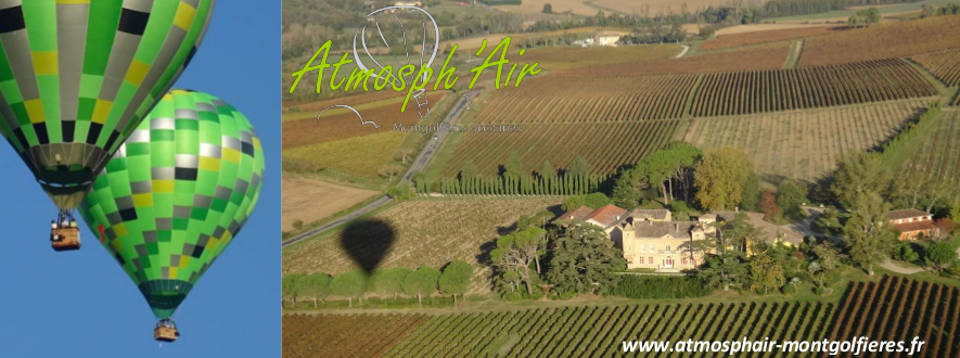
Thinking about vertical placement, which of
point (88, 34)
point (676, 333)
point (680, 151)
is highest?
point (88, 34)

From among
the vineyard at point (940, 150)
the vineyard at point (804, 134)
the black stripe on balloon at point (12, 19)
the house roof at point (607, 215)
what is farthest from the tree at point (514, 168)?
the black stripe on balloon at point (12, 19)

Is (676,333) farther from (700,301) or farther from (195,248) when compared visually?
(195,248)

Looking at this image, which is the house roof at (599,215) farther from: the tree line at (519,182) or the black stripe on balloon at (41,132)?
the black stripe on balloon at (41,132)

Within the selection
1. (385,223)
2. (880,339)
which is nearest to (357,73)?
(385,223)

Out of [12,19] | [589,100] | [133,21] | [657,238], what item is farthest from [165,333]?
[589,100]

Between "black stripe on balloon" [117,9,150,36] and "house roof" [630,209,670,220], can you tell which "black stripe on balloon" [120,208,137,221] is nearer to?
"black stripe on balloon" [117,9,150,36]

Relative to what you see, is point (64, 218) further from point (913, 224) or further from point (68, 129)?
point (913, 224)

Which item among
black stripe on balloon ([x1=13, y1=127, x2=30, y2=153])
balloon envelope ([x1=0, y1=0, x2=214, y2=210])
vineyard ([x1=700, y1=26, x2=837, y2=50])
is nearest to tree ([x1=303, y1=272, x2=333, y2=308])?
balloon envelope ([x1=0, y1=0, x2=214, y2=210])
